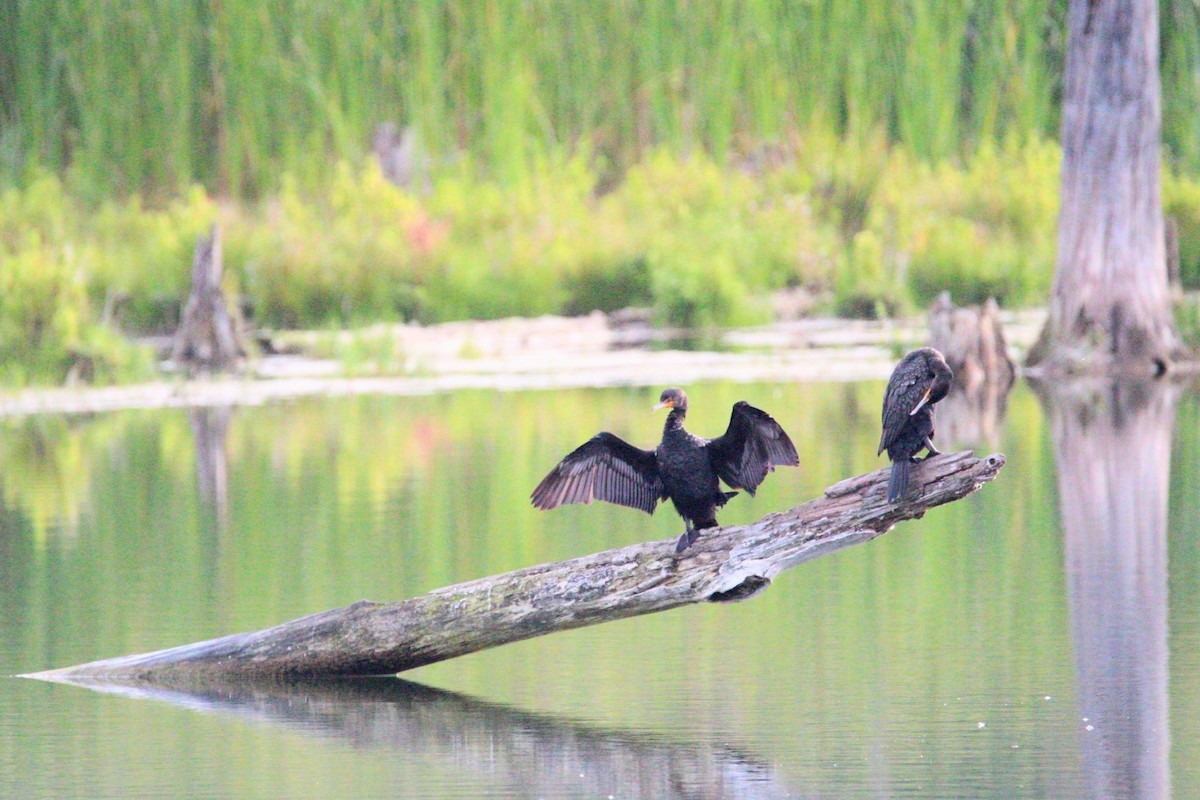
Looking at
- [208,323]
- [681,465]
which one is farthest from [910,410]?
[208,323]

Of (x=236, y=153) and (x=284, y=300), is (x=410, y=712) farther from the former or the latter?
(x=236, y=153)

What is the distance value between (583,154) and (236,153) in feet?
13.6

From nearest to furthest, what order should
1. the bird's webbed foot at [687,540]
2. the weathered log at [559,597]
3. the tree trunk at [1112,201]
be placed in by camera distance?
the weathered log at [559,597]
the bird's webbed foot at [687,540]
the tree trunk at [1112,201]

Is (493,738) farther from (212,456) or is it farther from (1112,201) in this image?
(1112,201)

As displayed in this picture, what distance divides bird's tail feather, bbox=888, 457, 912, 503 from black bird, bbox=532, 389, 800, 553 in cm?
49

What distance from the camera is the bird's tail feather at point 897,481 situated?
6473mm

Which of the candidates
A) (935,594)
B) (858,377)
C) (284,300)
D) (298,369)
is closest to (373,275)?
(284,300)

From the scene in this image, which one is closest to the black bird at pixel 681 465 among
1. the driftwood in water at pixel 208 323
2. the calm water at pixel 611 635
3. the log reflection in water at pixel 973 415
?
the calm water at pixel 611 635

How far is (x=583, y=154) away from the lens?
2611 centimetres

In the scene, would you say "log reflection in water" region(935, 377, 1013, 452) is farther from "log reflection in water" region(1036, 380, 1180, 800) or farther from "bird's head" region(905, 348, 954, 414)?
"bird's head" region(905, 348, 954, 414)

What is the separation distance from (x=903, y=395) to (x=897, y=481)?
0.90 ft

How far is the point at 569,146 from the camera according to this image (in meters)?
27.8

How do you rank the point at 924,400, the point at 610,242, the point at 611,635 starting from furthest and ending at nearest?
the point at 610,242
the point at 611,635
the point at 924,400

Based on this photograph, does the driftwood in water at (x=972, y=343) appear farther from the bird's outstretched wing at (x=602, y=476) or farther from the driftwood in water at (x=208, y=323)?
the bird's outstretched wing at (x=602, y=476)
